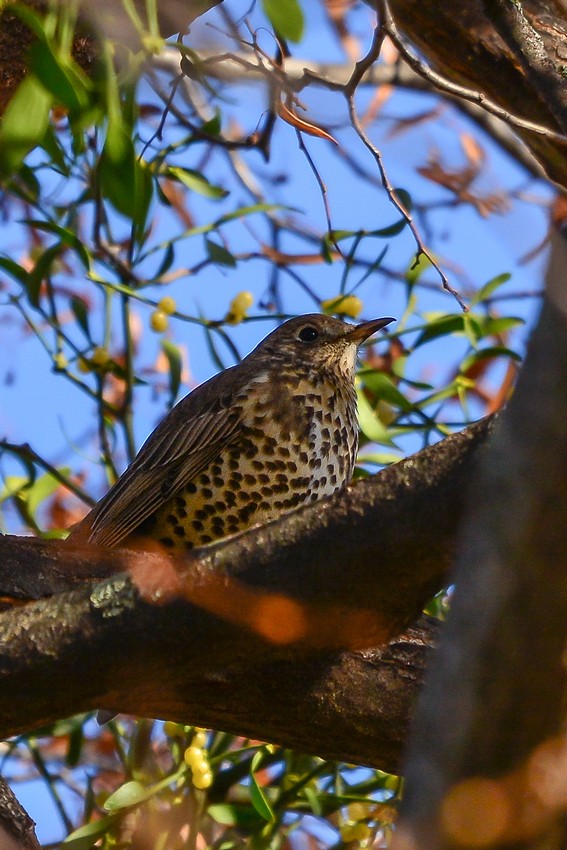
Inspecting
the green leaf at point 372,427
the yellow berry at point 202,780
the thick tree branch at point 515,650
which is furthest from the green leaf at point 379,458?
the thick tree branch at point 515,650

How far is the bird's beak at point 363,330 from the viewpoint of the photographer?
Result: 4165 mm

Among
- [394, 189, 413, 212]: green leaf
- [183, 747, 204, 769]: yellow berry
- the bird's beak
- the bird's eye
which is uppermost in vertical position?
the bird's eye

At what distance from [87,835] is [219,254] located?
1.73 metres

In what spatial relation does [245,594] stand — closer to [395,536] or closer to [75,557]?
[395,536]

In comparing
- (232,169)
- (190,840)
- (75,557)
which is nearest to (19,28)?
(75,557)

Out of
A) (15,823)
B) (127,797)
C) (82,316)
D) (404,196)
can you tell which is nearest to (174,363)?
(82,316)

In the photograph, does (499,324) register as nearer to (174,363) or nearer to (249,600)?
(174,363)

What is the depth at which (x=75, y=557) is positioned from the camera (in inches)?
114

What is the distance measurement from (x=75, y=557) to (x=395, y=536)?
99 cm

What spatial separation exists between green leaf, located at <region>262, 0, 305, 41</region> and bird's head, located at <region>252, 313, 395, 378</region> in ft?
6.43

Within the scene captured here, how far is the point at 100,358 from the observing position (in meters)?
3.93

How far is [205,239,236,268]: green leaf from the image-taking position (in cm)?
391

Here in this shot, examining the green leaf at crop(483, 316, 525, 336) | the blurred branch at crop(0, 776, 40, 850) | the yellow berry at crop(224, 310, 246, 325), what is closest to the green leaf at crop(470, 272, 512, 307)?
the green leaf at crop(483, 316, 525, 336)

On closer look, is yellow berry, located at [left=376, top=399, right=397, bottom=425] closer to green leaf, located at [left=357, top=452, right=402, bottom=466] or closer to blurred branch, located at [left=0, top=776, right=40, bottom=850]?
green leaf, located at [left=357, top=452, right=402, bottom=466]
